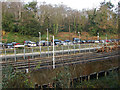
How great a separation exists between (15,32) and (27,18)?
1.65m

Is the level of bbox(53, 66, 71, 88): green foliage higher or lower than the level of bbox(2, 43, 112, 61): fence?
higher

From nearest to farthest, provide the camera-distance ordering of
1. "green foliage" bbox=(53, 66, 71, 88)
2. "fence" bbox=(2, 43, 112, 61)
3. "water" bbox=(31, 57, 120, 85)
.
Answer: "green foliage" bbox=(53, 66, 71, 88) → "water" bbox=(31, 57, 120, 85) → "fence" bbox=(2, 43, 112, 61)

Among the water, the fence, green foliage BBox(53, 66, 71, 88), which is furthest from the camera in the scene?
the fence

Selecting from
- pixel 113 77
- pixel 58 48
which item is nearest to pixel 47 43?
pixel 58 48

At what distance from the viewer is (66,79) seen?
1178 mm

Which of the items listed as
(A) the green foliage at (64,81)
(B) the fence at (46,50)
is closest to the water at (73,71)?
(A) the green foliage at (64,81)

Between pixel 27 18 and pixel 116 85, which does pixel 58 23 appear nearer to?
pixel 27 18

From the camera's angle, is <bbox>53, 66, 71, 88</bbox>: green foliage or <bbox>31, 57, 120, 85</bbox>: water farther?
<bbox>31, 57, 120, 85</bbox>: water

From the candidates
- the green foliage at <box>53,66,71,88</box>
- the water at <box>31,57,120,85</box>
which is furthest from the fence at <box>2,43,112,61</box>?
the green foliage at <box>53,66,71,88</box>

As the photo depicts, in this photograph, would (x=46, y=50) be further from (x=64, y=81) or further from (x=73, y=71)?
(x=64, y=81)

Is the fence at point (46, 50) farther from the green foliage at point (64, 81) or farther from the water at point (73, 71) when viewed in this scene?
the green foliage at point (64, 81)

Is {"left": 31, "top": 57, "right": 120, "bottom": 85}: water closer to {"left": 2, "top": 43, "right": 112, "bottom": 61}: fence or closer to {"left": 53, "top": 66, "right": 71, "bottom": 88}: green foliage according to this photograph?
{"left": 53, "top": 66, "right": 71, "bottom": 88}: green foliage

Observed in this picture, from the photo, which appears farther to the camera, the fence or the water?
the fence

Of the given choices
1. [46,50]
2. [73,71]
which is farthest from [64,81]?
[46,50]
